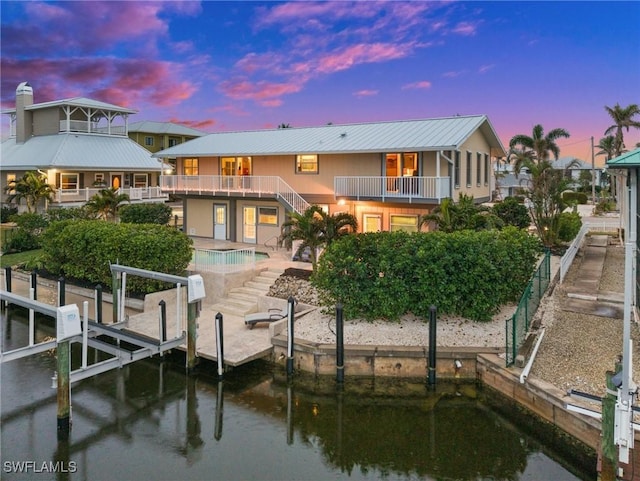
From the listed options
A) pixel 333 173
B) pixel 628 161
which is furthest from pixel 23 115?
pixel 628 161

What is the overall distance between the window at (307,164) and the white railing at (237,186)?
49.9 inches

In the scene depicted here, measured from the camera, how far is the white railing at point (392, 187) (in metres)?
19.7

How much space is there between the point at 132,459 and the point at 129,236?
10005 millimetres

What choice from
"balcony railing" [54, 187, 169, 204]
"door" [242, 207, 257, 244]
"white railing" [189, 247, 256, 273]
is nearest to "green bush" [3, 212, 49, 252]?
"balcony railing" [54, 187, 169, 204]

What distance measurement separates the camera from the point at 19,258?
79.5 feet

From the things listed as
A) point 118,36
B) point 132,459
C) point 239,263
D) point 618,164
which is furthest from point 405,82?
point 132,459

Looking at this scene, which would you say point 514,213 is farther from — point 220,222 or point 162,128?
point 162,128

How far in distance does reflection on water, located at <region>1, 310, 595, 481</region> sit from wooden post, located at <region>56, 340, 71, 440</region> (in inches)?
7.5

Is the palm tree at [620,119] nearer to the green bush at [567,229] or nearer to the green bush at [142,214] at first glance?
the green bush at [567,229]

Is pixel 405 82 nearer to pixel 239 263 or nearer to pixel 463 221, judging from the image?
pixel 463 221

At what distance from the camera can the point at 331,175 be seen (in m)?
23.6

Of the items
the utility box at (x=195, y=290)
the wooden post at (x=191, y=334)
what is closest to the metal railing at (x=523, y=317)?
the utility box at (x=195, y=290)

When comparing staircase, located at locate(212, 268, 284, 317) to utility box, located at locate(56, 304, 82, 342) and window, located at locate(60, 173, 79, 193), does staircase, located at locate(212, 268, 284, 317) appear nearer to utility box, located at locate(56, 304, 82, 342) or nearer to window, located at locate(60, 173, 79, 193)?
utility box, located at locate(56, 304, 82, 342)

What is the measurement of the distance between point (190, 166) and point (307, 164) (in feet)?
27.8
